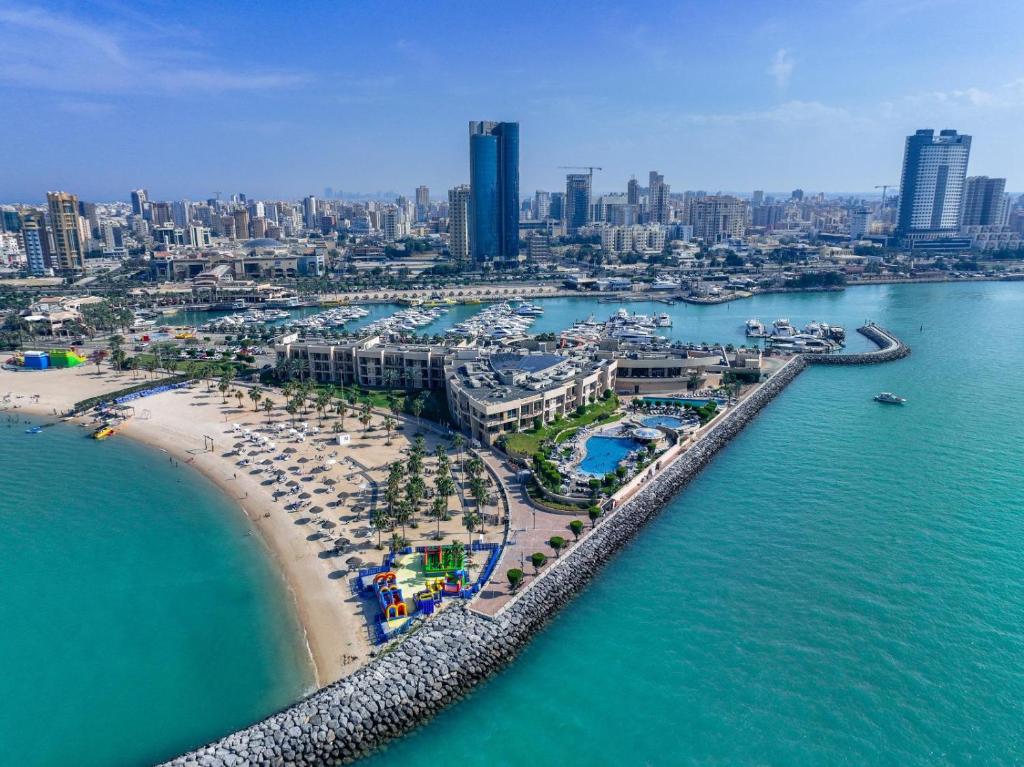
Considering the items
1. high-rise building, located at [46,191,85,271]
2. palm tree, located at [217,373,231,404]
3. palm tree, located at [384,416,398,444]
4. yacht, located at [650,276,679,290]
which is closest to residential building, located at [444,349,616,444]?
palm tree, located at [384,416,398,444]

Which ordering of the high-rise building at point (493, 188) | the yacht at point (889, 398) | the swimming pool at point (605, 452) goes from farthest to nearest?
the high-rise building at point (493, 188) → the yacht at point (889, 398) → the swimming pool at point (605, 452)

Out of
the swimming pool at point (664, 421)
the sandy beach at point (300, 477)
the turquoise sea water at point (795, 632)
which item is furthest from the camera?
the swimming pool at point (664, 421)

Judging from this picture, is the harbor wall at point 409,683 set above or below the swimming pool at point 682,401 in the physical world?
below

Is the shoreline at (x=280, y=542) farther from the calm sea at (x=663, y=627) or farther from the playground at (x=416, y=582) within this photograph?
the playground at (x=416, y=582)

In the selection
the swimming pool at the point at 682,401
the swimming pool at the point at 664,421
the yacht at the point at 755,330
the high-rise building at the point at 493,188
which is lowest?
the swimming pool at the point at 664,421

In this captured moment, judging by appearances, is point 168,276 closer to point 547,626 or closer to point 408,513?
point 408,513

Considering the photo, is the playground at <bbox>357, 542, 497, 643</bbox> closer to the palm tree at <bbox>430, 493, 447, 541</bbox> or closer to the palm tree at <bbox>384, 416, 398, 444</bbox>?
the palm tree at <bbox>430, 493, 447, 541</bbox>

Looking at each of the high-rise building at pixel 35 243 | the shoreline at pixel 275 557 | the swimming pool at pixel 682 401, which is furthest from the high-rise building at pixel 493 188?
the shoreline at pixel 275 557
